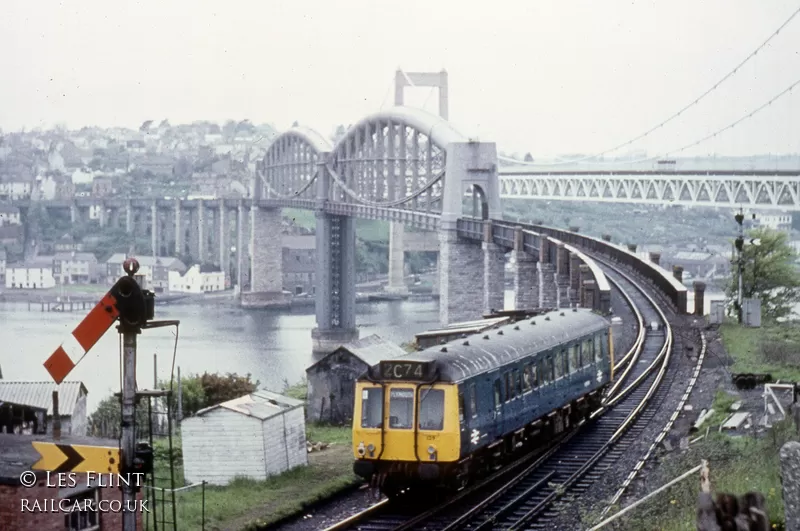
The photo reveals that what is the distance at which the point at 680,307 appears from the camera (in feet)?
105

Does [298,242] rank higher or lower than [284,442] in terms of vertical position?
higher


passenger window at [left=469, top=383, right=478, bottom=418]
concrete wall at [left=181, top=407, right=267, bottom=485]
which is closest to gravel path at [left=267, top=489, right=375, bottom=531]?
passenger window at [left=469, top=383, right=478, bottom=418]

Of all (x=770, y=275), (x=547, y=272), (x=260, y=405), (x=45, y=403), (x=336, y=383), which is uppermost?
(x=547, y=272)

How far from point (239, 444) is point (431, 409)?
511 cm

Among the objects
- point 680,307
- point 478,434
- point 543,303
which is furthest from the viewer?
point 543,303

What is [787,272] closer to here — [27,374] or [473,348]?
[27,374]

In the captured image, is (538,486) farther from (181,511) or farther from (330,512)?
(181,511)

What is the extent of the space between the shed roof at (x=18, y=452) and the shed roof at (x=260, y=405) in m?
4.75

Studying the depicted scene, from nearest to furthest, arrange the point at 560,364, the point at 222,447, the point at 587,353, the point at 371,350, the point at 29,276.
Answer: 1. the point at 560,364
2. the point at 222,447
3. the point at 587,353
4. the point at 371,350
5. the point at 29,276

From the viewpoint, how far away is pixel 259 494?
661 inches

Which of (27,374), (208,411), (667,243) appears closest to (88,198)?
(667,243)

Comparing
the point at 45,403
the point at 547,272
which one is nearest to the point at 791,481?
the point at 45,403

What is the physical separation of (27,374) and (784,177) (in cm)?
2825

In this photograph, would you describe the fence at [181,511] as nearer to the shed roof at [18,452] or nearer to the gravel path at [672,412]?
the shed roof at [18,452]
